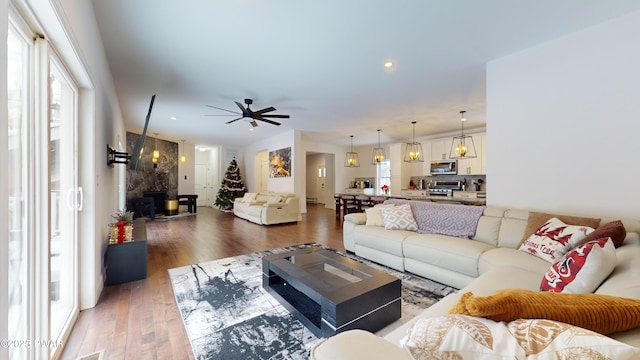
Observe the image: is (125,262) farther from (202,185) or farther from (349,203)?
Result: (202,185)

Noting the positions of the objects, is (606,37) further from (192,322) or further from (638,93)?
(192,322)

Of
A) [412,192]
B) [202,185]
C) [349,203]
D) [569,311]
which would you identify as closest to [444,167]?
[412,192]

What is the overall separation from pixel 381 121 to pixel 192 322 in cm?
562

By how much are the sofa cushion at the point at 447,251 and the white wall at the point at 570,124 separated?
3.52 feet

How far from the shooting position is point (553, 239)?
2066 mm

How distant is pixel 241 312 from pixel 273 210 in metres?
4.07

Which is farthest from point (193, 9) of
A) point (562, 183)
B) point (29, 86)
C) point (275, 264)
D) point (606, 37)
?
point (562, 183)

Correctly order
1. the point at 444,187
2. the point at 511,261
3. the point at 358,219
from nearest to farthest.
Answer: the point at 511,261 < the point at 358,219 < the point at 444,187

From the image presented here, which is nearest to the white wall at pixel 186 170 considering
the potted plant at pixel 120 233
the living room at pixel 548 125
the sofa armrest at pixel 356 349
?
the potted plant at pixel 120 233

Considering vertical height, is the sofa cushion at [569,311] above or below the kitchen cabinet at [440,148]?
below

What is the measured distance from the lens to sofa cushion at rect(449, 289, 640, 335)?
28.0 inches

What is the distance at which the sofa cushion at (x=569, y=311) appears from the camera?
712 millimetres

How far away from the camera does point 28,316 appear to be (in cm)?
128

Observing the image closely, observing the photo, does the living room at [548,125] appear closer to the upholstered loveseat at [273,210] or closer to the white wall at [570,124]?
the white wall at [570,124]
